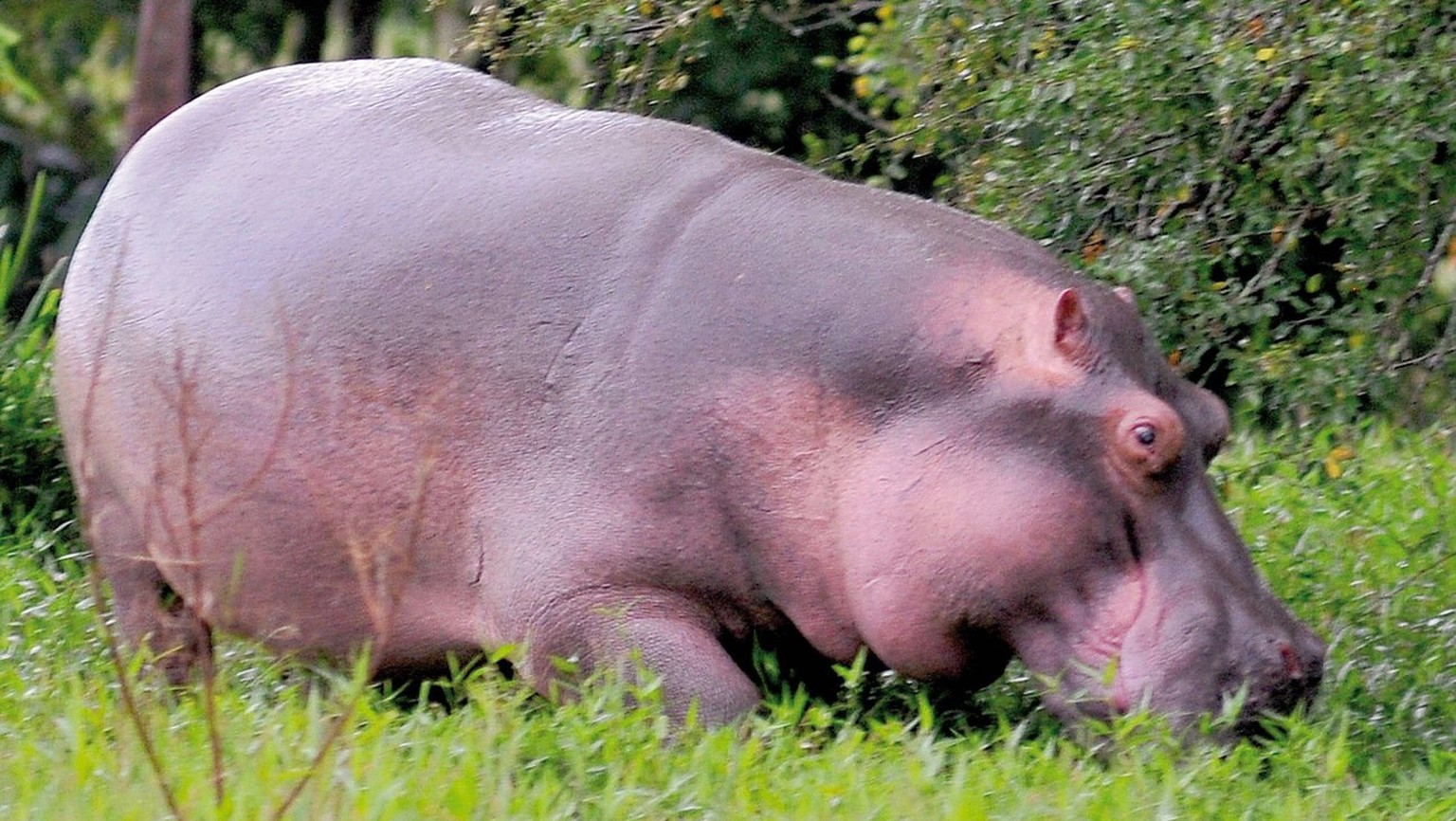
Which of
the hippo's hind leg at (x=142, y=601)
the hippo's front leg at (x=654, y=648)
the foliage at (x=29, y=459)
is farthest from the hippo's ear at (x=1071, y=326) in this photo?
the foliage at (x=29, y=459)

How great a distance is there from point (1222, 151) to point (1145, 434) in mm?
1463

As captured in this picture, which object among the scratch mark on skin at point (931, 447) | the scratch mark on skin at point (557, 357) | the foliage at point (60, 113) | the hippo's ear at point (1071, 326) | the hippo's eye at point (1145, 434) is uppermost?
the hippo's ear at point (1071, 326)

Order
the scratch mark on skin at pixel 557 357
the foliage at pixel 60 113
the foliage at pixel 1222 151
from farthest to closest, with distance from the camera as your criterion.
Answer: the foliage at pixel 60 113, the foliage at pixel 1222 151, the scratch mark on skin at pixel 557 357

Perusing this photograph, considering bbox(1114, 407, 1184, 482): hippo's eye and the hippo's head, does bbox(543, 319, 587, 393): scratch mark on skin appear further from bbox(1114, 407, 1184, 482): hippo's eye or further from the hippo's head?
bbox(1114, 407, 1184, 482): hippo's eye

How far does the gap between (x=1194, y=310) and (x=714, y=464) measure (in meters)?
1.53

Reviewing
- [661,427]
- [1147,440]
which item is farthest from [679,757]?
[1147,440]

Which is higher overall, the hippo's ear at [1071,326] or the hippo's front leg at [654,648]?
the hippo's ear at [1071,326]

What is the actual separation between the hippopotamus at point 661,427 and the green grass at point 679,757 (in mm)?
130

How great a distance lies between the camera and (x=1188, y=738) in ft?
12.3

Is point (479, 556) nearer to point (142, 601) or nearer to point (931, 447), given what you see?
point (931, 447)

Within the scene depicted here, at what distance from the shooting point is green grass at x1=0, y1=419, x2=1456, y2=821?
128 inches

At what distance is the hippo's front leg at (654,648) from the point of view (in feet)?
12.8

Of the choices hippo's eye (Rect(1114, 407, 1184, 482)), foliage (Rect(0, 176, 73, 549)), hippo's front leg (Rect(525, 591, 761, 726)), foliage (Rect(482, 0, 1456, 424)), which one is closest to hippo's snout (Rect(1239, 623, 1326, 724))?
hippo's eye (Rect(1114, 407, 1184, 482))

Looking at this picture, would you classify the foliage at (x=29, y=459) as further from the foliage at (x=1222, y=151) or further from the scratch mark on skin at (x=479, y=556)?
the scratch mark on skin at (x=479, y=556)
